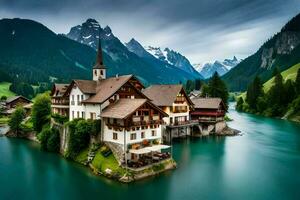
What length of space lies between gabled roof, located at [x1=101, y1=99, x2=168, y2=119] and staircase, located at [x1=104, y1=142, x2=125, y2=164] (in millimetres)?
4341

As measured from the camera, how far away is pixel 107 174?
147 ft

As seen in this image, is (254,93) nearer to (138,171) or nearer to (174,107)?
Result: (174,107)

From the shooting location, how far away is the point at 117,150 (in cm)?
4747

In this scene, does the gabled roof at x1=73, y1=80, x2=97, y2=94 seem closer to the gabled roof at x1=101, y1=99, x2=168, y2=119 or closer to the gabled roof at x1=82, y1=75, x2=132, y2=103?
the gabled roof at x1=82, y1=75, x2=132, y2=103

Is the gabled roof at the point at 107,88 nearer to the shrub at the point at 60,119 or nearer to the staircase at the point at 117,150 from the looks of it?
the staircase at the point at 117,150

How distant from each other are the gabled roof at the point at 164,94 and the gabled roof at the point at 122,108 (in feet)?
81.2

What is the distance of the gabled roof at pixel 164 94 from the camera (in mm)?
76125

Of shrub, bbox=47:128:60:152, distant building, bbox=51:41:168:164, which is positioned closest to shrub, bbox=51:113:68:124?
distant building, bbox=51:41:168:164

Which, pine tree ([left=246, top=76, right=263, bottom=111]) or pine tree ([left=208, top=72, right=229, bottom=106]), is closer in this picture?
pine tree ([left=208, top=72, right=229, bottom=106])

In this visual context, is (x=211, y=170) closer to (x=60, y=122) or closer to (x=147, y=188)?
(x=147, y=188)

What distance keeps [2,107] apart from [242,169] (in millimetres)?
114564

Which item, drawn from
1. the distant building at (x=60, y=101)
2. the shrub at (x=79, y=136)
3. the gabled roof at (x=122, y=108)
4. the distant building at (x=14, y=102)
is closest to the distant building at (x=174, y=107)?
the distant building at (x=60, y=101)

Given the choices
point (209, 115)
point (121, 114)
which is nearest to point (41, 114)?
point (121, 114)

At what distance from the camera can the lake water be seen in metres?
38.7
